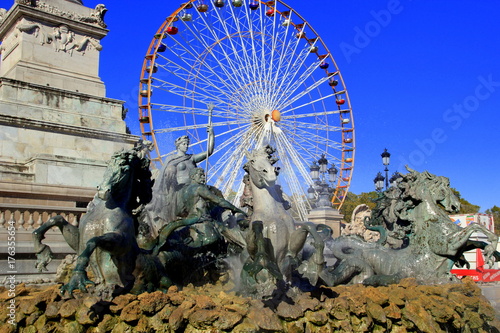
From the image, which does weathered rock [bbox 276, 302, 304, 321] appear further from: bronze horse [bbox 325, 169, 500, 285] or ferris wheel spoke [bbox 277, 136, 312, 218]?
ferris wheel spoke [bbox 277, 136, 312, 218]

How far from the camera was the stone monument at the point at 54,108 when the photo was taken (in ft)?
35.3

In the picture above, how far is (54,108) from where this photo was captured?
483 inches

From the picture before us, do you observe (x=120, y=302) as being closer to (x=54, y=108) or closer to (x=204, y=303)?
(x=204, y=303)

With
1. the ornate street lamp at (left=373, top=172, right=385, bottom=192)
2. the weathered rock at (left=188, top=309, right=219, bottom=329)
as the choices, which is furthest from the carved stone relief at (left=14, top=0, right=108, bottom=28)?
the ornate street lamp at (left=373, top=172, right=385, bottom=192)

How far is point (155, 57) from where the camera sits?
2508cm

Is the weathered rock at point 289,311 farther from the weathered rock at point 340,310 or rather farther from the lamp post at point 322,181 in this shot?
the lamp post at point 322,181

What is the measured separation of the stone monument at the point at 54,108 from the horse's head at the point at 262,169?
3957 mm

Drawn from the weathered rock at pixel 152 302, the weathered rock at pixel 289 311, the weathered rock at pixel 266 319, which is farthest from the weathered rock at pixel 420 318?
the weathered rock at pixel 152 302

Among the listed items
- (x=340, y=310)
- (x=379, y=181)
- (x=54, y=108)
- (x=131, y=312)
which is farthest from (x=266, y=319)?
(x=379, y=181)

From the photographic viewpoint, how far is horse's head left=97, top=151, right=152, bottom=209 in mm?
5305

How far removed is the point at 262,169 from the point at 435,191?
7.88ft

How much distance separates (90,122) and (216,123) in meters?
13.6

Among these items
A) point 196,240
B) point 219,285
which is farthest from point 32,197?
point 219,285

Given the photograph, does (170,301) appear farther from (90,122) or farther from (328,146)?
(328,146)
